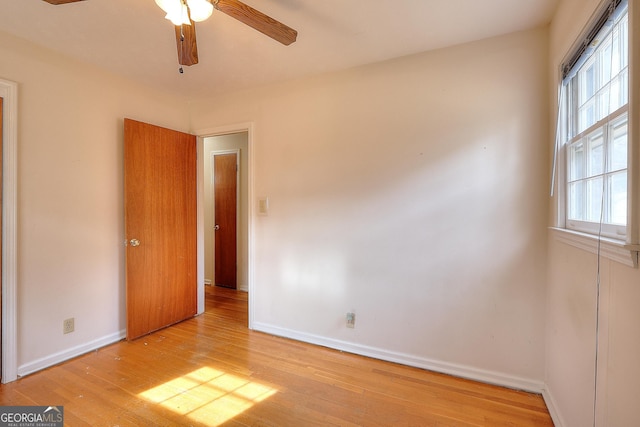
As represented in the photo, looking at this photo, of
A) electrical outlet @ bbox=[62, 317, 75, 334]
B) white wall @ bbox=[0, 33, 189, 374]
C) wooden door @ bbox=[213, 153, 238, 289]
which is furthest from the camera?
wooden door @ bbox=[213, 153, 238, 289]

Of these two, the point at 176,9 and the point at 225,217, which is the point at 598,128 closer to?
the point at 176,9

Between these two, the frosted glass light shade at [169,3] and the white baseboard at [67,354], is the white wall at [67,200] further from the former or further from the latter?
the frosted glass light shade at [169,3]

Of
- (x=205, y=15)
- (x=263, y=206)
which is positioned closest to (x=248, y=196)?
(x=263, y=206)

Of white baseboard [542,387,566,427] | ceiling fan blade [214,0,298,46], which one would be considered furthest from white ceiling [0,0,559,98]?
white baseboard [542,387,566,427]

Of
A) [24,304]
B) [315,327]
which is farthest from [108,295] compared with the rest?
[315,327]

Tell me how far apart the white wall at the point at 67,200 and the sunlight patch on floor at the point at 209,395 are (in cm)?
108

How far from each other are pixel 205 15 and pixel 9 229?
2070 mm

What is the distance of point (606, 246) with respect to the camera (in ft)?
3.73

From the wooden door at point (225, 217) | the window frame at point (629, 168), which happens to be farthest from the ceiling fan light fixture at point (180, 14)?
the wooden door at point (225, 217)

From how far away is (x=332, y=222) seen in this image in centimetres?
258

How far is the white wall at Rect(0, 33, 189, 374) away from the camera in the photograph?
2.12 meters

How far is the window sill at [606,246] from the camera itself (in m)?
0.98

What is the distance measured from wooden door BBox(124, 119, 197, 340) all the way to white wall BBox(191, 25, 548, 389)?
36.9 inches

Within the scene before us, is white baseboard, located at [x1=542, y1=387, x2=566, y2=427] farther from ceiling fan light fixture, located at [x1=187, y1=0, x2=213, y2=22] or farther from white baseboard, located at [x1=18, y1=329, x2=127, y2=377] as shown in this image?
white baseboard, located at [x1=18, y1=329, x2=127, y2=377]
